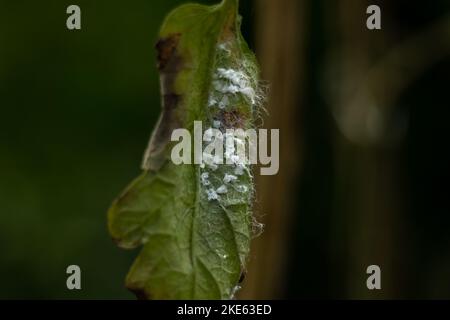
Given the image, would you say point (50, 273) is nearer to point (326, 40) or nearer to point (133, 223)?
point (326, 40)

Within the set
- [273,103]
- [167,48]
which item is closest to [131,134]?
[273,103]

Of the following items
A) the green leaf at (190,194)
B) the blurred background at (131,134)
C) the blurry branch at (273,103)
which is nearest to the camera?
the green leaf at (190,194)

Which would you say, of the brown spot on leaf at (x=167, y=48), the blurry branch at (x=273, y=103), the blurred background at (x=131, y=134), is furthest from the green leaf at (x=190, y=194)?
the blurred background at (x=131, y=134)

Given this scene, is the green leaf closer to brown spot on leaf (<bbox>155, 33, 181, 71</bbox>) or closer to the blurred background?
brown spot on leaf (<bbox>155, 33, 181, 71</bbox>)

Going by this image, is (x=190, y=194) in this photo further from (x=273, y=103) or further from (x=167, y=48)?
(x=273, y=103)

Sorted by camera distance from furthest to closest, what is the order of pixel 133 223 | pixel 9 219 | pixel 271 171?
1. pixel 9 219
2. pixel 271 171
3. pixel 133 223

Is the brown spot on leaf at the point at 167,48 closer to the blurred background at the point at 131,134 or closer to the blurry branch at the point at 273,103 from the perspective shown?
the blurry branch at the point at 273,103

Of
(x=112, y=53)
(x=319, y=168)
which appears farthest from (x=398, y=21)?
(x=112, y=53)
